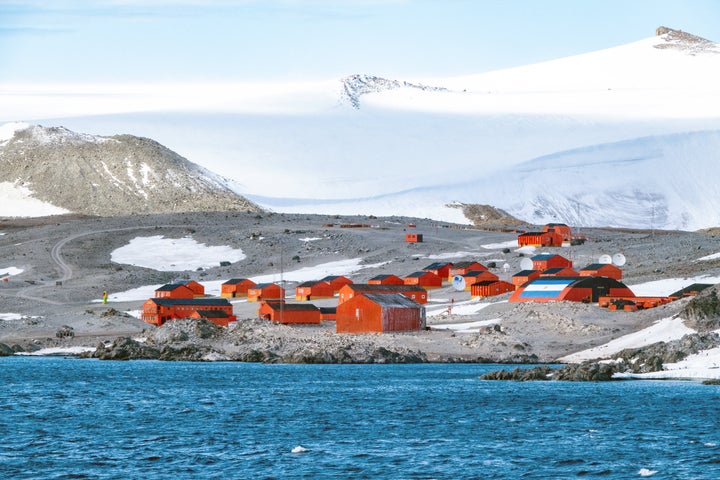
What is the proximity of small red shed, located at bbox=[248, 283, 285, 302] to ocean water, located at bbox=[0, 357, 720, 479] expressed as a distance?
4675 cm

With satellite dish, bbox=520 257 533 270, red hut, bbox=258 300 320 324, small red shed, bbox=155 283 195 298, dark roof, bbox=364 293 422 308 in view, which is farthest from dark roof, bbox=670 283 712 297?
small red shed, bbox=155 283 195 298

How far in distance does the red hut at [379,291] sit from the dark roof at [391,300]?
0.92m

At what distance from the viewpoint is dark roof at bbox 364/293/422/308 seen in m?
96.0

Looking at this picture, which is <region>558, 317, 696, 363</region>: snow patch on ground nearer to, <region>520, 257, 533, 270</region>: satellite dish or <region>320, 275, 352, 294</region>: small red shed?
<region>320, 275, 352, 294</region>: small red shed

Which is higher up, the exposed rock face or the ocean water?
the exposed rock face

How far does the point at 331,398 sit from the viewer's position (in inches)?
2392

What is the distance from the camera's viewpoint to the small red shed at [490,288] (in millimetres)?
116438

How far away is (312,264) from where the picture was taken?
14588 centimetres

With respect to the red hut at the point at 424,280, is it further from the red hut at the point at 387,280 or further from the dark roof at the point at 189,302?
the dark roof at the point at 189,302

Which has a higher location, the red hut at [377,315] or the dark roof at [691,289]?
the dark roof at [691,289]

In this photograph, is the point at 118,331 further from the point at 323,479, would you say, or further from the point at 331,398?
the point at 323,479

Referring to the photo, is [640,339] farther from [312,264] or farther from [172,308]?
[312,264]

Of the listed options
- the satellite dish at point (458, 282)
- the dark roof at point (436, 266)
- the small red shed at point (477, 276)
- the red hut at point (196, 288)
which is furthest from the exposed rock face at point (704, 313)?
the red hut at point (196, 288)

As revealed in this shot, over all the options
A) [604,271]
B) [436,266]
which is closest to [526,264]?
[436,266]
